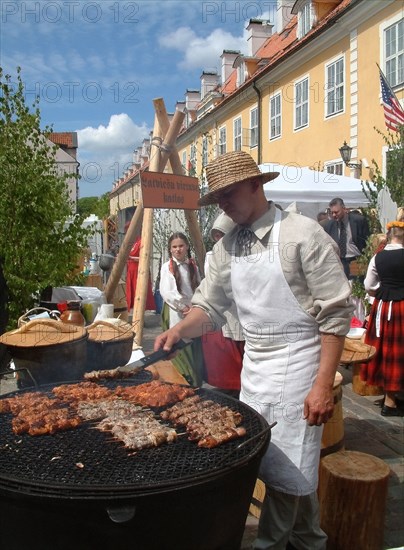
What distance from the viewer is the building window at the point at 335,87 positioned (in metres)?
15.8

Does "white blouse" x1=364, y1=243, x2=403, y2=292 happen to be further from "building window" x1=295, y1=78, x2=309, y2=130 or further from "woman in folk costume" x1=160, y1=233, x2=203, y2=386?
"building window" x1=295, y1=78, x2=309, y2=130

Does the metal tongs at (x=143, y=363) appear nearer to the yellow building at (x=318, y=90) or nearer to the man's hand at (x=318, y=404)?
the man's hand at (x=318, y=404)

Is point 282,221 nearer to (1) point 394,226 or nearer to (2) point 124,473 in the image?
(2) point 124,473

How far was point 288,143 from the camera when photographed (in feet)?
64.3

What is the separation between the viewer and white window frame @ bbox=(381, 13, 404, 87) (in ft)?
43.0

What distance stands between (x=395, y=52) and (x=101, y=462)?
14.3 meters

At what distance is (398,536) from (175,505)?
7.06 feet

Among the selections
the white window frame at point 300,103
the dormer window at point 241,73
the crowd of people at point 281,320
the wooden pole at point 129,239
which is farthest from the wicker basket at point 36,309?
the dormer window at point 241,73

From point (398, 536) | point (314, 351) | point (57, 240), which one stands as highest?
point (57, 240)

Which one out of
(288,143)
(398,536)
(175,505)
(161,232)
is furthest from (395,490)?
(288,143)

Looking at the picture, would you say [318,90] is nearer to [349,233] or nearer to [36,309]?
[349,233]

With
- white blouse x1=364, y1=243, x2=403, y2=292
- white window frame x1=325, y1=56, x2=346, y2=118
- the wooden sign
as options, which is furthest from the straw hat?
white window frame x1=325, y1=56, x2=346, y2=118

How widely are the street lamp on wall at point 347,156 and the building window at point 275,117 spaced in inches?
233

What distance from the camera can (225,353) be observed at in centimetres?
461
